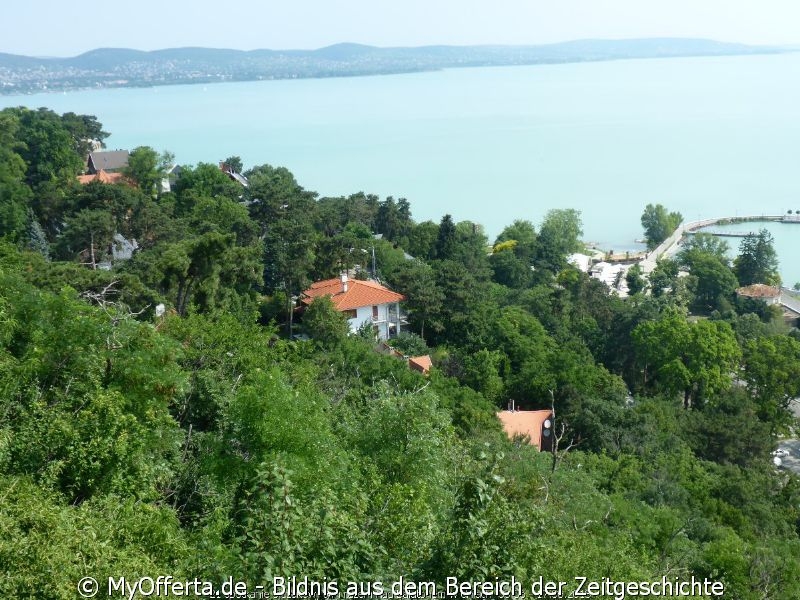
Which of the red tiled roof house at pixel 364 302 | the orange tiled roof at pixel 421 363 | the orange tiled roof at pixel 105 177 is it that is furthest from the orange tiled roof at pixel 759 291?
the orange tiled roof at pixel 105 177

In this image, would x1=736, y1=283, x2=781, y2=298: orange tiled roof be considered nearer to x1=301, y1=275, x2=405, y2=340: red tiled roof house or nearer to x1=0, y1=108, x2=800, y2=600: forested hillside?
x1=0, y1=108, x2=800, y2=600: forested hillside

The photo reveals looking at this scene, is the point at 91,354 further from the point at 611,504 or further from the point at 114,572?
the point at 611,504

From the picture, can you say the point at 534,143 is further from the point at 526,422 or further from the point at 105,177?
the point at 526,422

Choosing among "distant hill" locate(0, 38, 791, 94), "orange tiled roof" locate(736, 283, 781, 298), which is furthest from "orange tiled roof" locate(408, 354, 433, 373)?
"distant hill" locate(0, 38, 791, 94)

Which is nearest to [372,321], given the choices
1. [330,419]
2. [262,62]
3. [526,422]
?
[526,422]

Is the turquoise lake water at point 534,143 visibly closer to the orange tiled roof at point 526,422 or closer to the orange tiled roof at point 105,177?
the orange tiled roof at point 105,177

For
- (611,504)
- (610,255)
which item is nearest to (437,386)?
(611,504)
